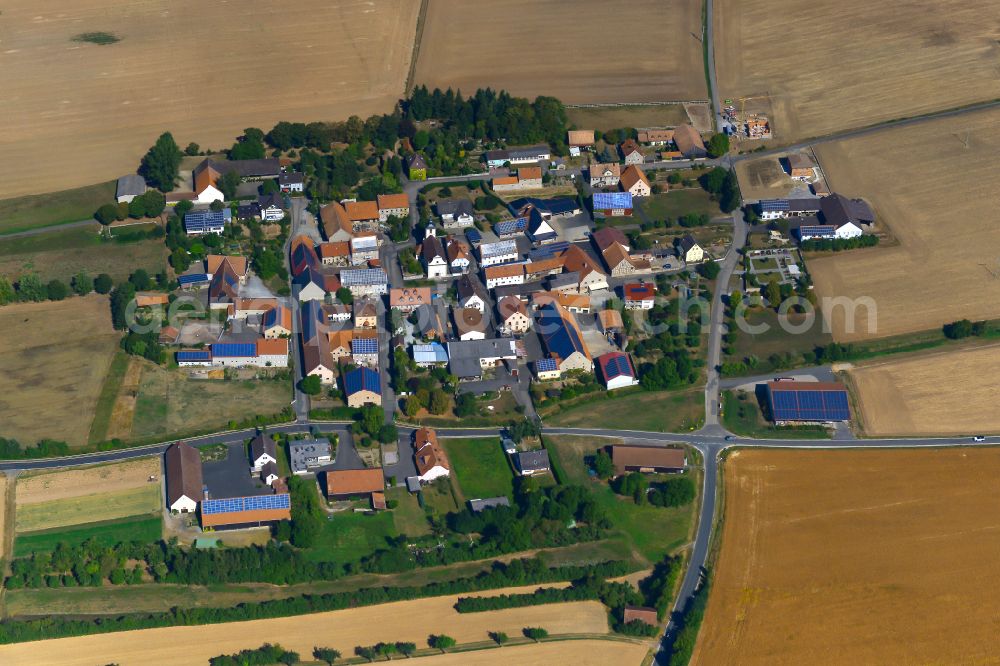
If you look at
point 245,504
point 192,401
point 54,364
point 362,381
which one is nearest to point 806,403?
point 362,381

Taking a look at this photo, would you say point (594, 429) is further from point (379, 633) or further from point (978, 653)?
point (978, 653)

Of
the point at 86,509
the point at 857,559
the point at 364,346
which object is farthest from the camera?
the point at 364,346

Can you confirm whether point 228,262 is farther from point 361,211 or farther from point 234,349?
point 361,211

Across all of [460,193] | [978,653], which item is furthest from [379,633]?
[460,193]

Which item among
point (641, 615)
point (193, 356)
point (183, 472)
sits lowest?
point (641, 615)

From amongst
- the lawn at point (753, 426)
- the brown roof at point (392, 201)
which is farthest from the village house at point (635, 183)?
the lawn at point (753, 426)

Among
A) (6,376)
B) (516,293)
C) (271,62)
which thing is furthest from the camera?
(271,62)
